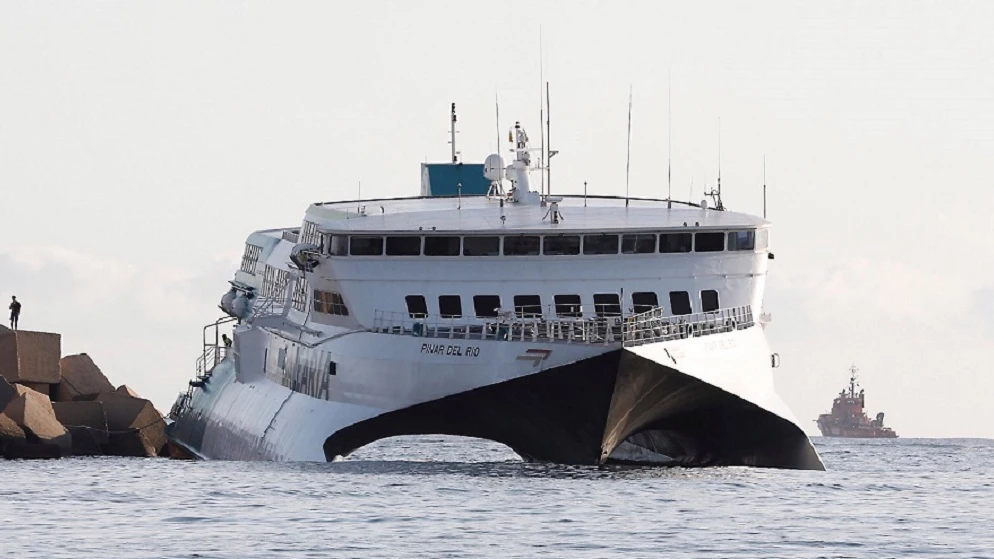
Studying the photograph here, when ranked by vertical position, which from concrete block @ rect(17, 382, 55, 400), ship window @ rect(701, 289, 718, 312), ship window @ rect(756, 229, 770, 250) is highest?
ship window @ rect(756, 229, 770, 250)

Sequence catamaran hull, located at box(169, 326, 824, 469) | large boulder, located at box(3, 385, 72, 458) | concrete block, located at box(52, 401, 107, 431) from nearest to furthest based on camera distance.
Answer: catamaran hull, located at box(169, 326, 824, 469), large boulder, located at box(3, 385, 72, 458), concrete block, located at box(52, 401, 107, 431)

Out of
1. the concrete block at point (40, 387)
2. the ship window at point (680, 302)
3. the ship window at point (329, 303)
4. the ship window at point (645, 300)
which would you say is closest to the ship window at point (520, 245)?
the ship window at point (645, 300)

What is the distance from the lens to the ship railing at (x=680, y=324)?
200ft

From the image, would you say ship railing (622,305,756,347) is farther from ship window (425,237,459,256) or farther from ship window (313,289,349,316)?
ship window (313,289,349,316)

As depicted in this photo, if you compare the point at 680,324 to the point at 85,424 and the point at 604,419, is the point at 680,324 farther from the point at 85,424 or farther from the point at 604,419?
the point at 85,424

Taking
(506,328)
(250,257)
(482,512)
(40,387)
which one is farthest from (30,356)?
(482,512)

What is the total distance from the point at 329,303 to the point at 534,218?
19.4 feet

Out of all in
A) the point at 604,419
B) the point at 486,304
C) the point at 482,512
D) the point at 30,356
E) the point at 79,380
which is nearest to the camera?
the point at 482,512

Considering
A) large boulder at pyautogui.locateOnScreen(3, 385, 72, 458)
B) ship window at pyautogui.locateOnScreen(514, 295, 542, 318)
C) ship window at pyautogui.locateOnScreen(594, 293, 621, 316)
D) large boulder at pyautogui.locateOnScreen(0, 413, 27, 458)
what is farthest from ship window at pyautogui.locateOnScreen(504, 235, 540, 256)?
large boulder at pyautogui.locateOnScreen(0, 413, 27, 458)

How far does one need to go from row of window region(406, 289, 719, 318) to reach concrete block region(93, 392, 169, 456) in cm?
1787

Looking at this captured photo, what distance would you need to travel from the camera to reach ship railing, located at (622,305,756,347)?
61000 mm

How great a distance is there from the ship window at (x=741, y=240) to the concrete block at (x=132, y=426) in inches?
879

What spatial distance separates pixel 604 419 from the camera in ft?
200

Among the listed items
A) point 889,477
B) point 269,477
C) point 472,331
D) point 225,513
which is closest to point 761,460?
point 889,477
